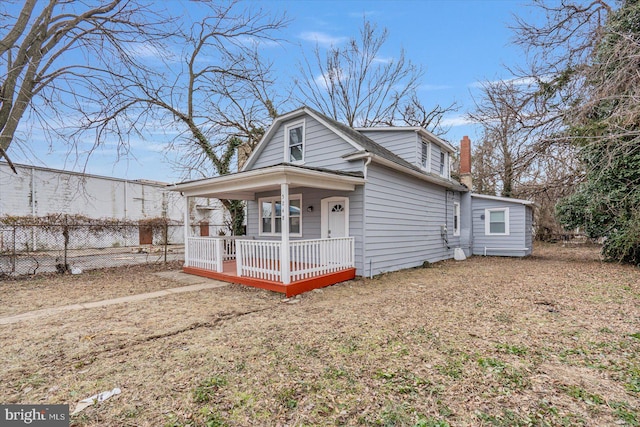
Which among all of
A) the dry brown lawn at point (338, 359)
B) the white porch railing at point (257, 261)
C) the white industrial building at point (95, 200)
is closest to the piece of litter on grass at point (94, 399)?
the dry brown lawn at point (338, 359)

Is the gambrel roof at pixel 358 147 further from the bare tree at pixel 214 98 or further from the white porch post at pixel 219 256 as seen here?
the white porch post at pixel 219 256

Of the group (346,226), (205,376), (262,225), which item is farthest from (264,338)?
(262,225)

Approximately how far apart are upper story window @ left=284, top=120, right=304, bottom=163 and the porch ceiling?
281cm

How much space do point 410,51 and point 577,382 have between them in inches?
770

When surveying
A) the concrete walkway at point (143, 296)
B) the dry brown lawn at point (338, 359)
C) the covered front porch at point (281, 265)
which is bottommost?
the concrete walkway at point (143, 296)

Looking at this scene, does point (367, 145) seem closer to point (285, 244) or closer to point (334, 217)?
point (334, 217)

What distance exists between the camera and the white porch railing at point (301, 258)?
7.18m

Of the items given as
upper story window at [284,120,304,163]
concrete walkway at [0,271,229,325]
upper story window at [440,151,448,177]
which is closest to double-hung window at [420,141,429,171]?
upper story window at [440,151,448,177]

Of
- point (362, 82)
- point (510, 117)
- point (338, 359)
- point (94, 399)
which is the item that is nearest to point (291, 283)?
point (338, 359)

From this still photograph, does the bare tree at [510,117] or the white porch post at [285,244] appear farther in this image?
the bare tree at [510,117]

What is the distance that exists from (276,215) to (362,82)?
525 inches

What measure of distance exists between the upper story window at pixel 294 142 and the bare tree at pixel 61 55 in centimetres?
468

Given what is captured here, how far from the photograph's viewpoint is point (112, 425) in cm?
236

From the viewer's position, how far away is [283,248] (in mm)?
6836
